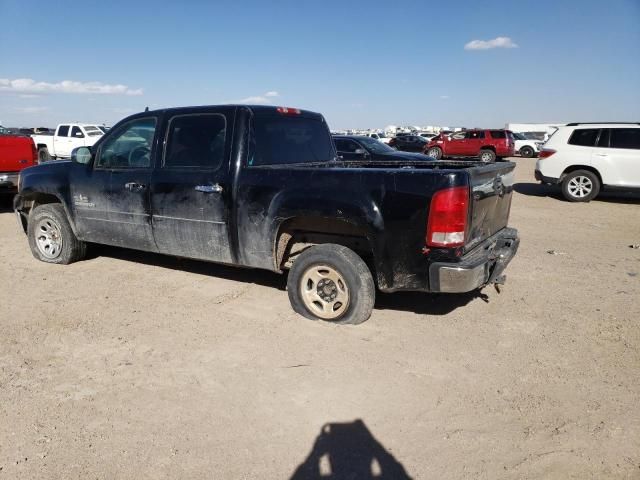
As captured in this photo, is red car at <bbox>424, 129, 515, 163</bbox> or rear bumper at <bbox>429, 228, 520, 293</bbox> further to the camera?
red car at <bbox>424, 129, 515, 163</bbox>

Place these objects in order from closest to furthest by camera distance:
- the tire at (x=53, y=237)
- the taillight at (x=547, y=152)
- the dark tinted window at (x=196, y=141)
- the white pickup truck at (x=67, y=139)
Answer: the dark tinted window at (x=196, y=141), the tire at (x=53, y=237), the taillight at (x=547, y=152), the white pickup truck at (x=67, y=139)

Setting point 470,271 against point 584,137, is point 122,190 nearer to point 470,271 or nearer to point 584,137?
point 470,271

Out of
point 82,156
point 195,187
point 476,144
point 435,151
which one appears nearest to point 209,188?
point 195,187

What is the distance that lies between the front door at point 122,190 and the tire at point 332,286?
1762mm

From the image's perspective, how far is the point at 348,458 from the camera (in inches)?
99.7

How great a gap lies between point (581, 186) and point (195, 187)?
32.9 feet

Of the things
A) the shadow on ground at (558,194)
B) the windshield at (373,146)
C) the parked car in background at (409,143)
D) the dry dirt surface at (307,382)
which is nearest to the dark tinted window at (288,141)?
the dry dirt surface at (307,382)

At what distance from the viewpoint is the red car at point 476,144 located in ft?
78.6

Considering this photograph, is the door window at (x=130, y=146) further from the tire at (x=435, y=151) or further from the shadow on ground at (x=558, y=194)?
the tire at (x=435, y=151)

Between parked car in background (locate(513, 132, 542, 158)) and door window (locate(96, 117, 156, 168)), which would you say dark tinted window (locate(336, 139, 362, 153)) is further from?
parked car in background (locate(513, 132, 542, 158))

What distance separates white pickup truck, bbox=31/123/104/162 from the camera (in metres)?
20.1

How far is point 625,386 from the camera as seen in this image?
3.20 metres

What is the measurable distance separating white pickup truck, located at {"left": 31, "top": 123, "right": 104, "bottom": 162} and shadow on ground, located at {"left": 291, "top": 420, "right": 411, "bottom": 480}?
2025cm

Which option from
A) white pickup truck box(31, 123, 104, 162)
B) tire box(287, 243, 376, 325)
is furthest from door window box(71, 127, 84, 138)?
tire box(287, 243, 376, 325)
